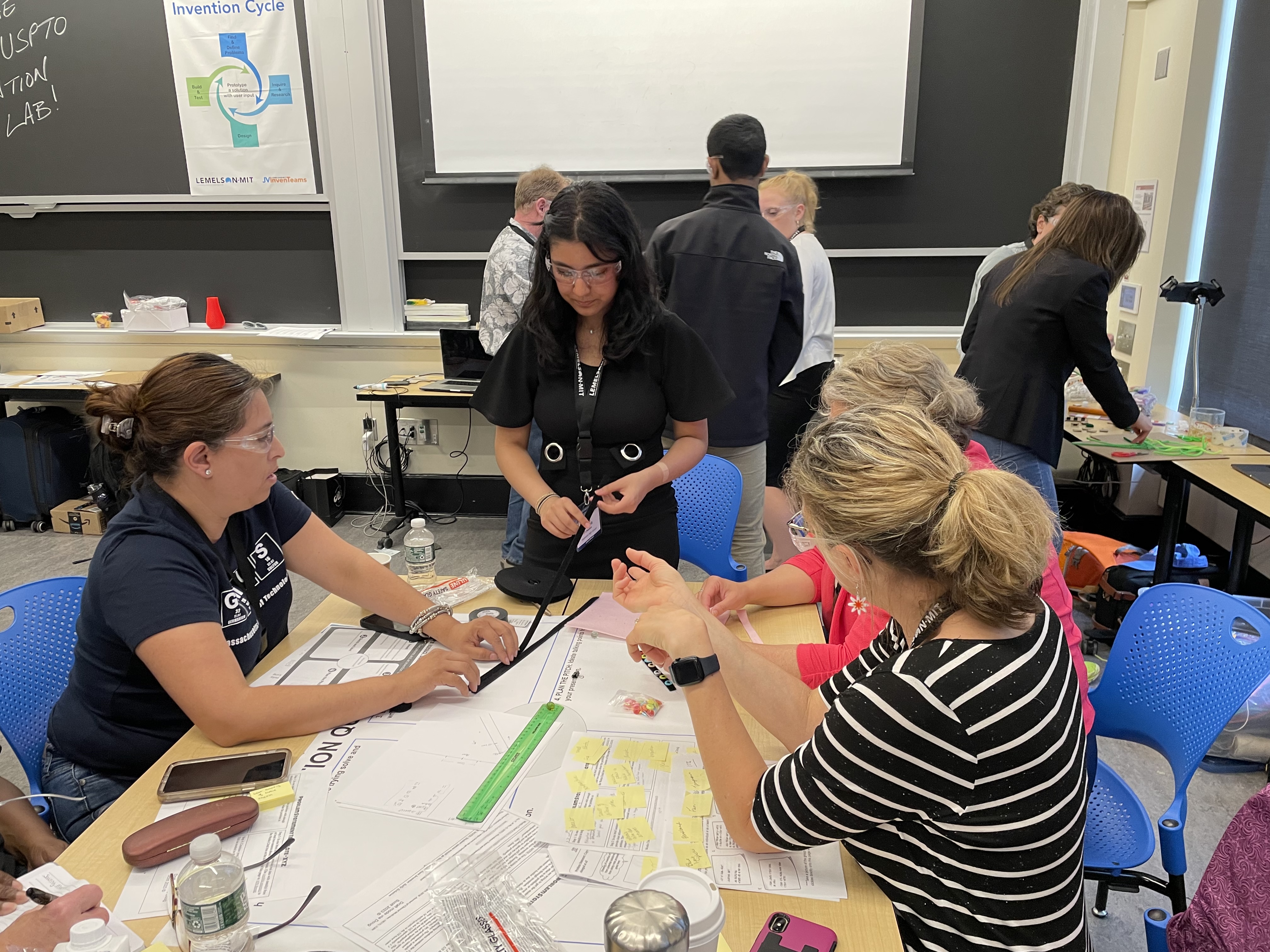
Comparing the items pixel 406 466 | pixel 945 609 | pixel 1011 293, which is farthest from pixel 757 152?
pixel 406 466

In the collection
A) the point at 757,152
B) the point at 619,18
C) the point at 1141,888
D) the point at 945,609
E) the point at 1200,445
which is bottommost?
the point at 1141,888

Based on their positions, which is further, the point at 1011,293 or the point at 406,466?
the point at 406,466

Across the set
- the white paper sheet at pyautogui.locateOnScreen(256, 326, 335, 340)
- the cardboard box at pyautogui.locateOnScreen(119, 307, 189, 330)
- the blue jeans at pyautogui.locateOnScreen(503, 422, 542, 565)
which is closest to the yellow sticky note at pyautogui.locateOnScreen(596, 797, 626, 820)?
the blue jeans at pyautogui.locateOnScreen(503, 422, 542, 565)

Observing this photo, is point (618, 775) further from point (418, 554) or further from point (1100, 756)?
point (1100, 756)

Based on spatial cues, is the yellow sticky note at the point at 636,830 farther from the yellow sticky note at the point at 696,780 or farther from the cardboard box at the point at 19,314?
the cardboard box at the point at 19,314

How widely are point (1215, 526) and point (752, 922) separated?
3.54 meters

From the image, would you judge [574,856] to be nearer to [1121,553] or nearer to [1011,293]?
[1011,293]

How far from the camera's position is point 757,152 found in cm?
284

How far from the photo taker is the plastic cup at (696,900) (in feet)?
2.65

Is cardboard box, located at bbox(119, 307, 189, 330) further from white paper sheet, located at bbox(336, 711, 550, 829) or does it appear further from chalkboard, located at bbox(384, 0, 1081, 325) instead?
white paper sheet, located at bbox(336, 711, 550, 829)

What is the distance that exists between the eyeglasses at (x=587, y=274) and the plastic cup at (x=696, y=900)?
4.37ft

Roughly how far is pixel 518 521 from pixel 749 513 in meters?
1.08

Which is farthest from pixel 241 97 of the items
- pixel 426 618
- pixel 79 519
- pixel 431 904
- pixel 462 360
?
pixel 431 904

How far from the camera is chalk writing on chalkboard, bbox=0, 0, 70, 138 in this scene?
4.44m
